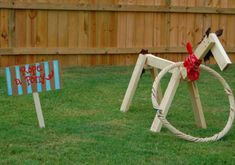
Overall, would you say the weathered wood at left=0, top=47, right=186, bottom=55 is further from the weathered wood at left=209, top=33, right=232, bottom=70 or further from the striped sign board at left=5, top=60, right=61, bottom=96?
the weathered wood at left=209, top=33, right=232, bottom=70

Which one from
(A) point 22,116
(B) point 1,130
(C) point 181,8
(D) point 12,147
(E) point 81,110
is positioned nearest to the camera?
(D) point 12,147

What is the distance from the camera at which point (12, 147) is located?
5609 mm

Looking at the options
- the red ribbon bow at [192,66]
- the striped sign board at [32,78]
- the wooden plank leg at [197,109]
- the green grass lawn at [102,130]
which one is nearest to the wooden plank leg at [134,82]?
the green grass lawn at [102,130]

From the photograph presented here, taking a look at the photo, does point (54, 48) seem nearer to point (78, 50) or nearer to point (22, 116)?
point (78, 50)

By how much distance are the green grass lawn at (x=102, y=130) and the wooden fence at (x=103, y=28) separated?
7.11 ft

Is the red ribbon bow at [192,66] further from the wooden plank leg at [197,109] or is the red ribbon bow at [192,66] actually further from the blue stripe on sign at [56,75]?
the blue stripe on sign at [56,75]

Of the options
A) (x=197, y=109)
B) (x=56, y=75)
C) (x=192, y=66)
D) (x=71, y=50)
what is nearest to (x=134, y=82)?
(x=197, y=109)

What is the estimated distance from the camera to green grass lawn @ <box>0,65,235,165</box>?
5398mm

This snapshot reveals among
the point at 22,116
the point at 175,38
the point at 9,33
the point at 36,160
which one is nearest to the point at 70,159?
the point at 36,160

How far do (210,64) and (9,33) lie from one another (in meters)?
4.77

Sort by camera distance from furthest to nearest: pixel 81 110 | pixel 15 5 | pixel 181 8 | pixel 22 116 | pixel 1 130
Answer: pixel 181 8 < pixel 15 5 < pixel 81 110 < pixel 22 116 < pixel 1 130

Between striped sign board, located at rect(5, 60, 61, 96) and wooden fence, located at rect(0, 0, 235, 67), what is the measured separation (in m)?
5.16

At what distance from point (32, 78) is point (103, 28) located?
19.8 ft

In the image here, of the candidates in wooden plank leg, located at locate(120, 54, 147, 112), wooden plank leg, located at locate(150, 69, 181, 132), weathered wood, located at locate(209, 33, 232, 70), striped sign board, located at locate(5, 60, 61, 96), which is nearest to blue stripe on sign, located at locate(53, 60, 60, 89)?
striped sign board, located at locate(5, 60, 61, 96)
